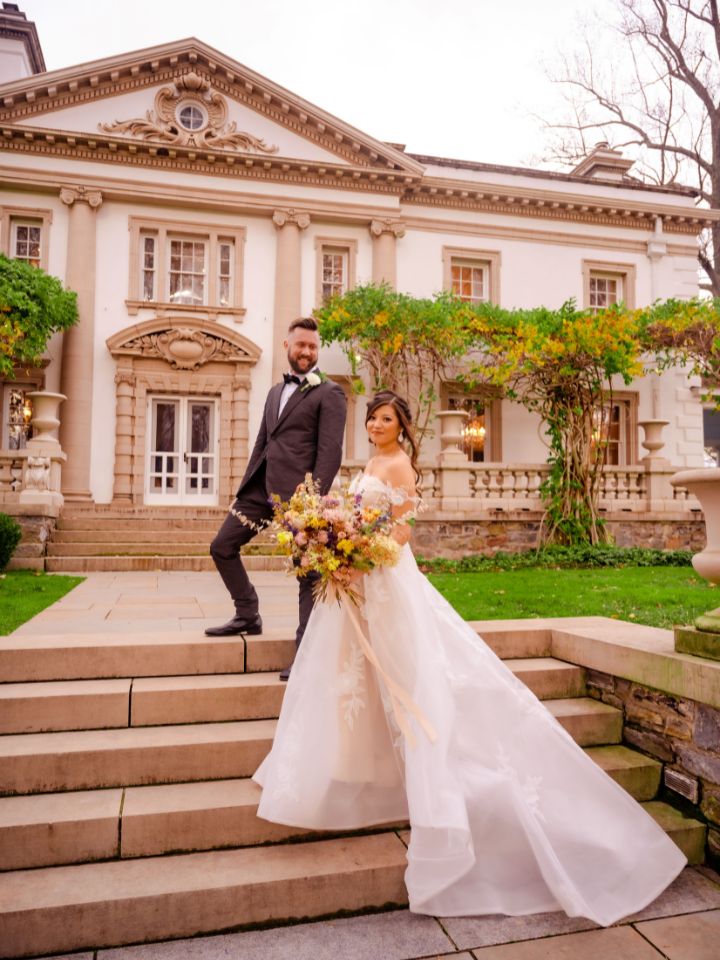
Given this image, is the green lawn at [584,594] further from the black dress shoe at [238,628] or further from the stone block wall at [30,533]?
the stone block wall at [30,533]

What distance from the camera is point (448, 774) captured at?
3.04m

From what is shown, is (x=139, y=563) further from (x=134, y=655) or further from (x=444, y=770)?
(x=444, y=770)

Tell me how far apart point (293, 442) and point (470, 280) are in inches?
577

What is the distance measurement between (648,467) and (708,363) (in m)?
3.73

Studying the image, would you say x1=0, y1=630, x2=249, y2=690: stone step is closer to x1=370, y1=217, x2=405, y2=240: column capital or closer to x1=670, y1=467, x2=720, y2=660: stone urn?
x1=670, y1=467, x2=720, y2=660: stone urn

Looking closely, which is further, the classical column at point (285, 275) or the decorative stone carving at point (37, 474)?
the classical column at point (285, 275)

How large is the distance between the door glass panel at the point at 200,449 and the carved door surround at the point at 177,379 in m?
0.35

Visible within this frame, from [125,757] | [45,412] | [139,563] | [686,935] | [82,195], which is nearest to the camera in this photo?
[686,935]

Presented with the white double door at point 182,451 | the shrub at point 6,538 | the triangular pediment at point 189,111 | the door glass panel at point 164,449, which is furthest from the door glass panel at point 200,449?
the shrub at point 6,538

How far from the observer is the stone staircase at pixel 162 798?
2848 millimetres

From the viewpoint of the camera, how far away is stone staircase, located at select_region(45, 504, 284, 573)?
34.2ft

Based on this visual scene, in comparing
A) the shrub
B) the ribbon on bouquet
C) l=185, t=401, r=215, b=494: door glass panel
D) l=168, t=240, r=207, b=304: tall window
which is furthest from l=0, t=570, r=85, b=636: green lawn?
l=168, t=240, r=207, b=304: tall window

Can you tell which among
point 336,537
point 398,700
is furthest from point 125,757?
point 336,537

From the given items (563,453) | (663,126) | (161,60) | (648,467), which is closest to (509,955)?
(563,453)
